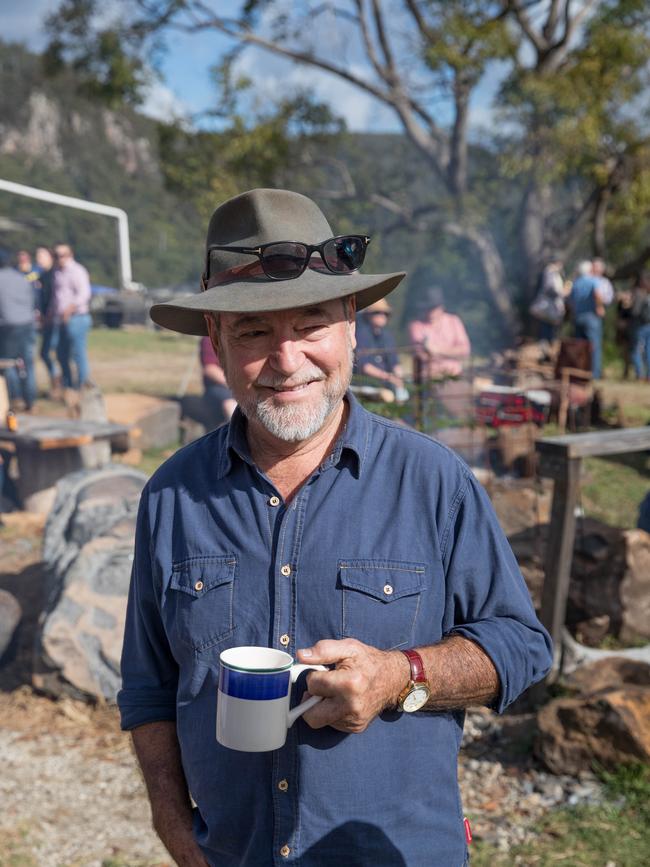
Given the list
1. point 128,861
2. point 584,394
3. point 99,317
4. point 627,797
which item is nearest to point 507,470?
point 584,394

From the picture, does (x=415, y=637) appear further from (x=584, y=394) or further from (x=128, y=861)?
(x=584, y=394)

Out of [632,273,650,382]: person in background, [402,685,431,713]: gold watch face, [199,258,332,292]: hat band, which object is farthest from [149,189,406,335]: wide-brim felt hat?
[632,273,650,382]: person in background

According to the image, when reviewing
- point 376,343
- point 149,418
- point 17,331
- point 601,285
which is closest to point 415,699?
point 376,343

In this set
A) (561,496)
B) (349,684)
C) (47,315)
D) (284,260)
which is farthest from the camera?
(47,315)

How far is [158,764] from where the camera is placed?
1844 millimetres

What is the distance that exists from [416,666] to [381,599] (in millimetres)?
140

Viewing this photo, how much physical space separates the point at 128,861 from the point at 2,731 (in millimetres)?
1318

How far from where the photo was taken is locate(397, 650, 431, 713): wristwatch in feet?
5.01

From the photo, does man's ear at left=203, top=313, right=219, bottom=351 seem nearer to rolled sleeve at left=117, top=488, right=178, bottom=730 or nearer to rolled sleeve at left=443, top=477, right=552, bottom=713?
rolled sleeve at left=117, top=488, right=178, bottom=730

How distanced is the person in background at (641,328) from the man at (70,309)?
354 inches

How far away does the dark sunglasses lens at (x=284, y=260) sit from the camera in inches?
68.7

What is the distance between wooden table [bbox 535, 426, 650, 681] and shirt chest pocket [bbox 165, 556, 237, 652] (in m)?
2.85

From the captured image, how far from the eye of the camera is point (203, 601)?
169 centimetres

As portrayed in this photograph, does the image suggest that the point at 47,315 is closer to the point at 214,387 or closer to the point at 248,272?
the point at 214,387
